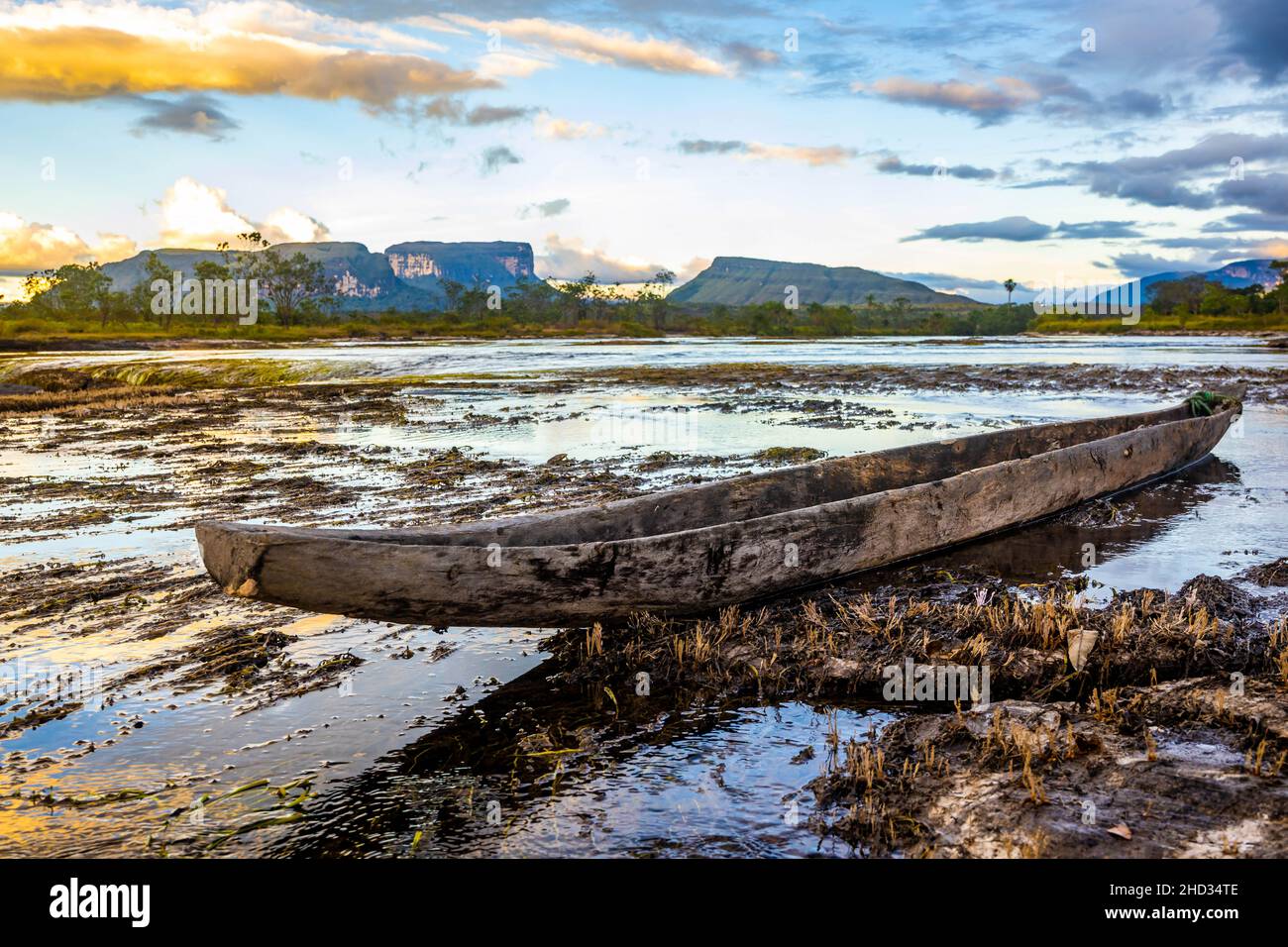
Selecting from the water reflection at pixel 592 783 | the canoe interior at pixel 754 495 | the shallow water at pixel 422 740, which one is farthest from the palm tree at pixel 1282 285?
the water reflection at pixel 592 783

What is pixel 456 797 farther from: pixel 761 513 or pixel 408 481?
pixel 408 481

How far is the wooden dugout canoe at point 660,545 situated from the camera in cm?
432

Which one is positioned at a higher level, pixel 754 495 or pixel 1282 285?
pixel 1282 285

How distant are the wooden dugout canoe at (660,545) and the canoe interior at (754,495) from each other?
1cm

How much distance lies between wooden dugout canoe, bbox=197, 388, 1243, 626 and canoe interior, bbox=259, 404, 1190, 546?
0.05 feet

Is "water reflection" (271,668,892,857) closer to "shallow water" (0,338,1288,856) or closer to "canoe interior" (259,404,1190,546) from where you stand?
"shallow water" (0,338,1288,856)

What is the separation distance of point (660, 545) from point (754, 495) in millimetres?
2539

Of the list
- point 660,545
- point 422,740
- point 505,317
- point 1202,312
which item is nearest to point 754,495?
point 660,545

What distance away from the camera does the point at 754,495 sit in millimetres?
7637

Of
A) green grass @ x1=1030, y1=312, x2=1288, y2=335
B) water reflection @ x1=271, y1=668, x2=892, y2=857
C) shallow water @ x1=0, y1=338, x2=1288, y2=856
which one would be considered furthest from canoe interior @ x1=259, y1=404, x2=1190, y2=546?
green grass @ x1=1030, y1=312, x2=1288, y2=335

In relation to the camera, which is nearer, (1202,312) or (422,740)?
(422,740)

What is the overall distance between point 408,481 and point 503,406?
11.3 metres

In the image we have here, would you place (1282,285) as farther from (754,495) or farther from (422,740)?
(422,740)

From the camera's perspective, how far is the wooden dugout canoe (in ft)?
14.2
